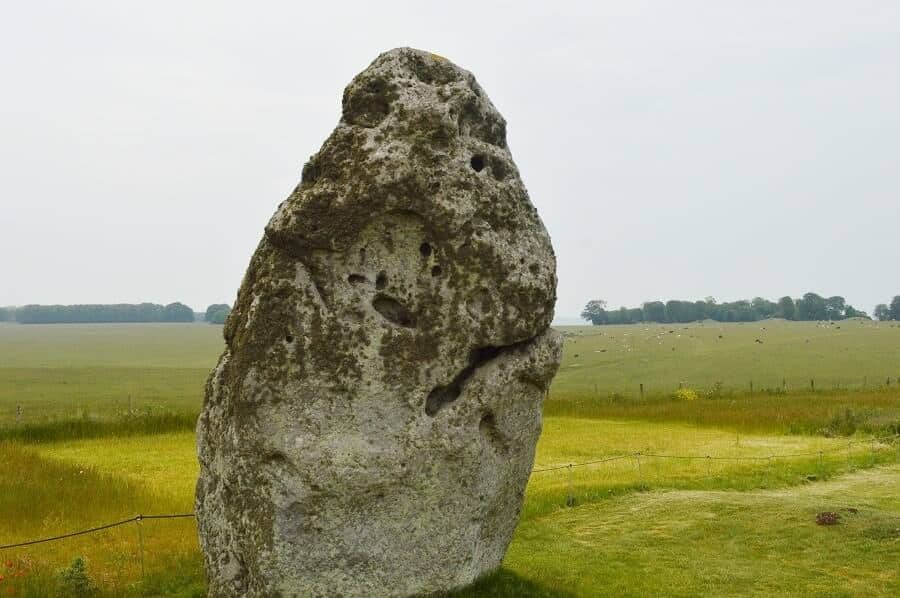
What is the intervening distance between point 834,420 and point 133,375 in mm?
66627

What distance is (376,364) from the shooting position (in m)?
8.78

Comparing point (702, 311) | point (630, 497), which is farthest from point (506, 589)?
point (702, 311)

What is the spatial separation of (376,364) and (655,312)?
179572mm

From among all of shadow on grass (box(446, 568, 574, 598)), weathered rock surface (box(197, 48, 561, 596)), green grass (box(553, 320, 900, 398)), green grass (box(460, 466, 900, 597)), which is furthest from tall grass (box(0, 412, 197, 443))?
shadow on grass (box(446, 568, 574, 598))

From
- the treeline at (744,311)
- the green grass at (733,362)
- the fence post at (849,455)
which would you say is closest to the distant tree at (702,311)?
the treeline at (744,311)

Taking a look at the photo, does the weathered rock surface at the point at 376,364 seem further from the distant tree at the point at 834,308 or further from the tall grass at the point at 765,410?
the distant tree at the point at 834,308

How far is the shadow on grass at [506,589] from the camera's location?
972 cm

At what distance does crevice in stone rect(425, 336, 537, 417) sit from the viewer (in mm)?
9203

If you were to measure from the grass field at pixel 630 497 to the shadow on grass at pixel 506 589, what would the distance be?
3 cm

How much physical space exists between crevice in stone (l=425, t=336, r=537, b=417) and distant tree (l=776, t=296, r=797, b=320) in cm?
17982

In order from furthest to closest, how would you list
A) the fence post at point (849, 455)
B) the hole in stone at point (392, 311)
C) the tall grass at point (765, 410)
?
the tall grass at point (765, 410) < the fence post at point (849, 455) < the hole in stone at point (392, 311)

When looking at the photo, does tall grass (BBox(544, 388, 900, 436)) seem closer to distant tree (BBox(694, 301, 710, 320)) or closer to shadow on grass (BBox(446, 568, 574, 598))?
shadow on grass (BBox(446, 568, 574, 598))

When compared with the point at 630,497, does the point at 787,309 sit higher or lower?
higher

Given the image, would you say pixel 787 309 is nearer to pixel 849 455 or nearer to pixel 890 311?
pixel 890 311
